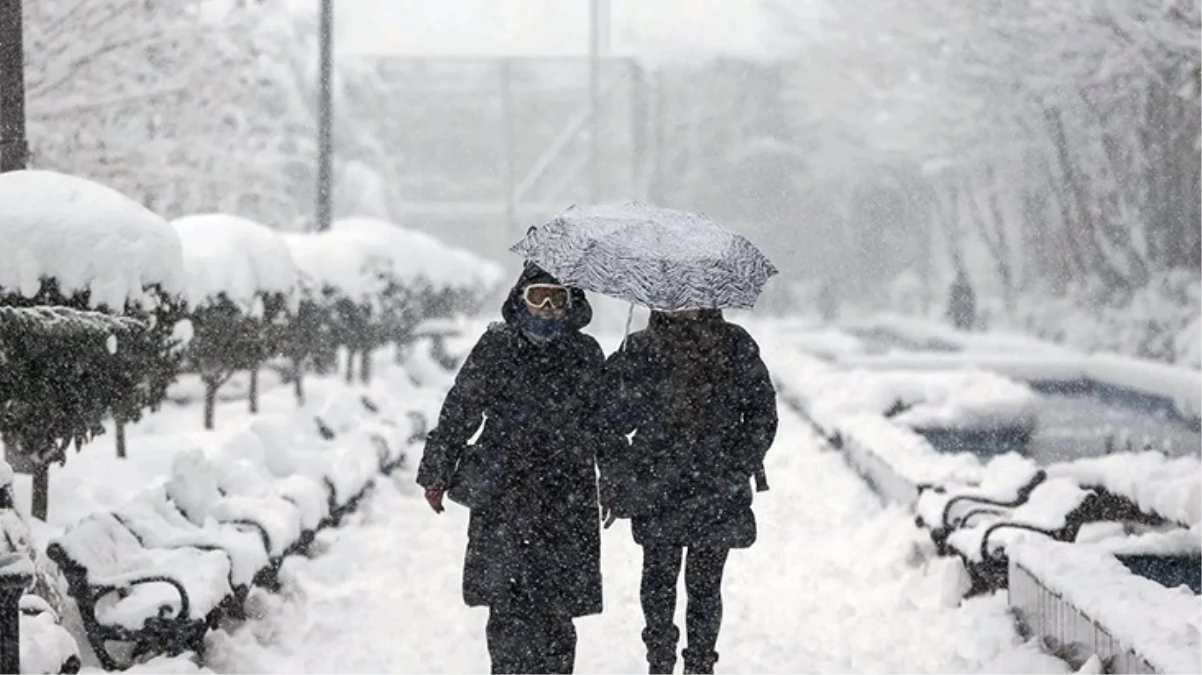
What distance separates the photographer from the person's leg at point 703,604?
6.54 meters

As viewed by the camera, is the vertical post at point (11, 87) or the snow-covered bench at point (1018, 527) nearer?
the snow-covered bench at point (1018, 527)

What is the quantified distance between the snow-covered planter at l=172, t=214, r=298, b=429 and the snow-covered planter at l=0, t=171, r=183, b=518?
3.43m

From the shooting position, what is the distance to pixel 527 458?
5977 mm

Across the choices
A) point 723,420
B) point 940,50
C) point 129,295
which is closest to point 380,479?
point 129,295

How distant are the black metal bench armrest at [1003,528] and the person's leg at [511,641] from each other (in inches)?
Answer: 121

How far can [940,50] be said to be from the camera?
127 ft

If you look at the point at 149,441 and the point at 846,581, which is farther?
the point at 149,441

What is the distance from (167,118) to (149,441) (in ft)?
42.3

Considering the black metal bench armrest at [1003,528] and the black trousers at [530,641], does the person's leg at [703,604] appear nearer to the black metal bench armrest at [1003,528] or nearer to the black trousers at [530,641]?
the black trousers at [530,641]

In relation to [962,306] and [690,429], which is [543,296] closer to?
[690,429]

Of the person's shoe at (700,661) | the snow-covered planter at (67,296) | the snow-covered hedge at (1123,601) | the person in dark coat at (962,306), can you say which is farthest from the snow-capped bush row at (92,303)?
the person in dark coat at (962,306)

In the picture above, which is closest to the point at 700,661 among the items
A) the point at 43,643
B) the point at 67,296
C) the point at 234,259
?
the point at 43,643

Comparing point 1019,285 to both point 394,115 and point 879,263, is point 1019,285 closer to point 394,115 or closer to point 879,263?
point 879,263

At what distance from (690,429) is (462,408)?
2.98 feet
